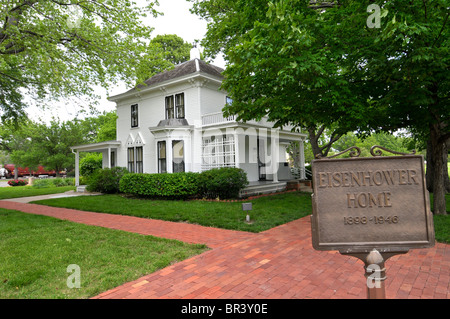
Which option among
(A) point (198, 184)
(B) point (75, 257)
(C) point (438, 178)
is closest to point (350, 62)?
(C) point (438, 178)

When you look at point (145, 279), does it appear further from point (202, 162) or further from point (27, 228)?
point (202, 162)

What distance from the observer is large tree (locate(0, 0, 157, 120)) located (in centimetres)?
989

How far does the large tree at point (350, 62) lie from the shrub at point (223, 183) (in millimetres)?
4427

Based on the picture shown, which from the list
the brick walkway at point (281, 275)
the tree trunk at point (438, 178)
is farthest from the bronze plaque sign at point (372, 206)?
the tree trunk at point (438, 178)

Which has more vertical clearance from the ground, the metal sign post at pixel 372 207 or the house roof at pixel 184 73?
the house roof at pixel 184 73

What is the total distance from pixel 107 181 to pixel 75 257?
12.6 meters

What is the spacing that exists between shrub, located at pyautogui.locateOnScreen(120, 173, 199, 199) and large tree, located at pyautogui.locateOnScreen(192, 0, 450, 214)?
5.62 metres

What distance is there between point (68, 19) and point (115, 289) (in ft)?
36.7

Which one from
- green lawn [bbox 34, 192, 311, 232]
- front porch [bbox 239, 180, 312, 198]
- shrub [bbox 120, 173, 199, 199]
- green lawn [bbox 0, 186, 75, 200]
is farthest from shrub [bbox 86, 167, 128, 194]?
front porch [bbox 239, 180, 312, 198]

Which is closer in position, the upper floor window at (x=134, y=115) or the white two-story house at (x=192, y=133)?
the white two-story house at (x=192, y=133)

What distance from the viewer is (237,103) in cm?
932

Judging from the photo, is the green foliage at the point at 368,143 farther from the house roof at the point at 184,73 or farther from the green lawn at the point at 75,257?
the green lawn at the point at 75,257

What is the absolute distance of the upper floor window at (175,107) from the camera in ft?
54.4

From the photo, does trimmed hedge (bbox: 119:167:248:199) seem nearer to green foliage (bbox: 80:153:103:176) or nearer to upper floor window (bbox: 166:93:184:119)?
upper floor window (bbox: 166:93:184:119)
